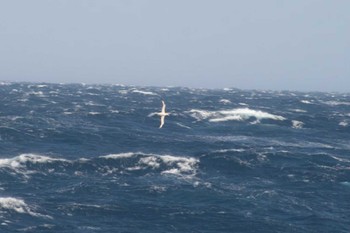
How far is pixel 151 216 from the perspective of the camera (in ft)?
147

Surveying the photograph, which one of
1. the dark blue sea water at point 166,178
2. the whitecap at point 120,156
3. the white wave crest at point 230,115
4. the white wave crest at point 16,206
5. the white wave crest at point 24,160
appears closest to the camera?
the dark blue sea water at point 166,178

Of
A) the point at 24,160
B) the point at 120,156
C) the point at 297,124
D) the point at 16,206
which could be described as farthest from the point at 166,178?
the point at 297,124

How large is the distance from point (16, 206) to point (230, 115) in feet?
294

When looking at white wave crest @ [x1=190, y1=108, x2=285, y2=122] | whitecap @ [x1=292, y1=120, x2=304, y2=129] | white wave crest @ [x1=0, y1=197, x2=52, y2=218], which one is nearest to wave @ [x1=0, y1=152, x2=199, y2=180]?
white wave crest @ [x1=0, y1=197, x2=52, y2=218]

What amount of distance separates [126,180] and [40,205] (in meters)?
12.9

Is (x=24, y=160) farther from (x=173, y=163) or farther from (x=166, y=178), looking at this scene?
(x=173, y=163)

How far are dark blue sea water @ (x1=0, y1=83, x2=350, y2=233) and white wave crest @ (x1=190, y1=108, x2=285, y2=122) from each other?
18.4 meters

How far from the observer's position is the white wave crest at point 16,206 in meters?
44.4

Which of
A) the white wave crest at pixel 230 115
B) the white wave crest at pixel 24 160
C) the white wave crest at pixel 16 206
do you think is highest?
the white wave crest at pixel 230 115

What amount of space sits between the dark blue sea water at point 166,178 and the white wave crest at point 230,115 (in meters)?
18.4

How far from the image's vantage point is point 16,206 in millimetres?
45719

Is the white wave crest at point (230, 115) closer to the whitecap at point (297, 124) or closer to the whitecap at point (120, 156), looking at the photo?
the whitecap at point (297, 124)

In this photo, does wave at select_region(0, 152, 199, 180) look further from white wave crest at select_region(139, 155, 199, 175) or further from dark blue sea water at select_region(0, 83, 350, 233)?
dark blue sea water at select_region(0, 83, 350, 233)

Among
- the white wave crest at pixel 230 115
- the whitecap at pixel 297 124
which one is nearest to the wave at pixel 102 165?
the whitecap at pixel 297 124
